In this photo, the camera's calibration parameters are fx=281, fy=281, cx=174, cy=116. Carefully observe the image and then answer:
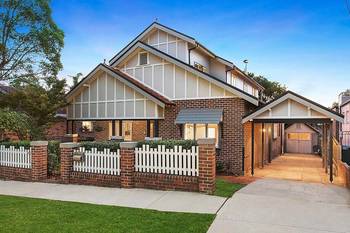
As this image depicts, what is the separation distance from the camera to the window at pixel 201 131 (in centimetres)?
1488

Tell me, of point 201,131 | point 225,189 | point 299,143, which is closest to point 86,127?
point 201,131

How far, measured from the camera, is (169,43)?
18.5 metres

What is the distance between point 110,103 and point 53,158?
6.07 m

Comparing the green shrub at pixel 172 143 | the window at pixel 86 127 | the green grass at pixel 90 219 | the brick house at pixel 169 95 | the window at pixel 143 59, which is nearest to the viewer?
the green grass at pixel 90 219

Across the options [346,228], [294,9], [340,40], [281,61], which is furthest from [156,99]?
[281,61]

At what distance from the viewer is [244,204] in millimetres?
7406

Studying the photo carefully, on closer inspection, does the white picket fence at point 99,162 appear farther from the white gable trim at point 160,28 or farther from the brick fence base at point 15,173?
the white gable trim at point 160,28

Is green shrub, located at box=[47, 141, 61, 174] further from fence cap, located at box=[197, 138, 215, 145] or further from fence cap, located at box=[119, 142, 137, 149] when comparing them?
fence cap, located at box=[197, 138, 215, 145]

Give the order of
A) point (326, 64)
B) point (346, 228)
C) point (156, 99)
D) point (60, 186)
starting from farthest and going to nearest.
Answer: point (326, 64) → point (156, 99) → point (60, 186) → point (346, 228)

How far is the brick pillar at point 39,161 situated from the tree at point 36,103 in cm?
567

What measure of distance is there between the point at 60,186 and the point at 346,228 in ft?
27.9

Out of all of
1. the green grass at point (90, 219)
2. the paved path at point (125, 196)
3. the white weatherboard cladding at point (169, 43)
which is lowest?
the paved path at point (125, 196)

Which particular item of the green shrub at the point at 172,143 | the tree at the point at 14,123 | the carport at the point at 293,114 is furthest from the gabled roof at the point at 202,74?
the tree at the point at 14,123

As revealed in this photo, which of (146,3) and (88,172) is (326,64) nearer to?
(146,3)
